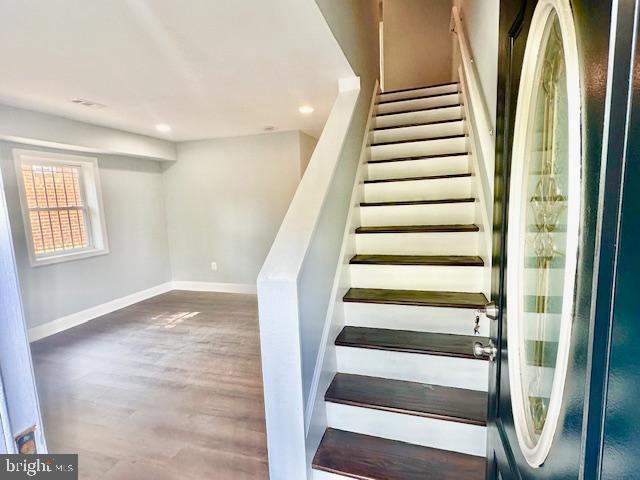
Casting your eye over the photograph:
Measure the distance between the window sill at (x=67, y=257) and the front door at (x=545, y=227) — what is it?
4.32 meters

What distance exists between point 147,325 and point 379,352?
307 centimetres

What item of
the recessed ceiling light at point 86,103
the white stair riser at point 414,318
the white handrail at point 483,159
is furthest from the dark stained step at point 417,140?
the recessed ceiling light at point 86,103

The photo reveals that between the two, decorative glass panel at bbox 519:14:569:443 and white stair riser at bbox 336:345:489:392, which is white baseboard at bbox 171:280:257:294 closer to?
white stair riser at bbox 336:345:489:392

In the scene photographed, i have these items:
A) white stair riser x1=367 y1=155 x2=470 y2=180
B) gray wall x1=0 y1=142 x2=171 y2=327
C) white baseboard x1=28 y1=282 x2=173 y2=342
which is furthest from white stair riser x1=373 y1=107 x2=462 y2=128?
white baseboard x1=28 y1=282 x2=173 y2=342

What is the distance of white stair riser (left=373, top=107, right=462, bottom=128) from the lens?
3016 millimetres

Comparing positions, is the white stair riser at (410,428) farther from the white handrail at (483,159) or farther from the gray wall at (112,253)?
the gray wall at (112,253)

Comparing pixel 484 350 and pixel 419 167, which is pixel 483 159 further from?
pixel 484 350

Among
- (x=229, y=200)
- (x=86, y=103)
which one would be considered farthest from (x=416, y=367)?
(x=229, y=200)

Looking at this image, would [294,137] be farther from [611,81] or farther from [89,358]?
[611,81]

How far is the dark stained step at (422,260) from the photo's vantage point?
187 centimetres

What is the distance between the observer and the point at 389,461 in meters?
1.38

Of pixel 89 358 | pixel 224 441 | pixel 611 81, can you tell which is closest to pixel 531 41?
pixel 611 81

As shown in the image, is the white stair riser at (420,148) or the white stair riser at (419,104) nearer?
the white stair riser at (420,148)

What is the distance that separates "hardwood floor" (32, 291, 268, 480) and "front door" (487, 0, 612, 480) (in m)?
1.39
